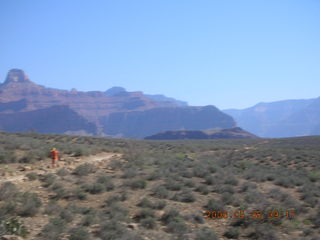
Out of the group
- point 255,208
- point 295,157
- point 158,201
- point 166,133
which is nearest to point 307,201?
point 255,208

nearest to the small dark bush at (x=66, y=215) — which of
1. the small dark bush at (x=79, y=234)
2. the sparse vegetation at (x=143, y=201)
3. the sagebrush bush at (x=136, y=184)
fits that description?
the sparse vegetation at (x=143, y=201)

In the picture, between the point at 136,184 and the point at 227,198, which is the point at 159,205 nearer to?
the point at 136,184

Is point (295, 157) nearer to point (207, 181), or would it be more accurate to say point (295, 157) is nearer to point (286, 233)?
point (207, 181)

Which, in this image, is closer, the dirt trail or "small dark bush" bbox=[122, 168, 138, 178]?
the dirt trail

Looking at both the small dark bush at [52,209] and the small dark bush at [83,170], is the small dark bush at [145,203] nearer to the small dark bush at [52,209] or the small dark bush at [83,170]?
the small dark bush at [52,209]

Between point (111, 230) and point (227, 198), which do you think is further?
point (227, 198)

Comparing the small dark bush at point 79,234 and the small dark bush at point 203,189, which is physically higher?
the small dark bush at point 79,234

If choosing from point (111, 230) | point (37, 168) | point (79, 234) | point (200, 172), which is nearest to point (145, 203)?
point (111, 230)

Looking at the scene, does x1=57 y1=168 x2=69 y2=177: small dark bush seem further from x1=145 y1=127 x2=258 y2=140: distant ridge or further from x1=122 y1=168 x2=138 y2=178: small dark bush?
x1=145 y1=127 x2=258 y2=140: distant ridge

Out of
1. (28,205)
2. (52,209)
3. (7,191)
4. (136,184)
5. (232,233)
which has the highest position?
(7,191)

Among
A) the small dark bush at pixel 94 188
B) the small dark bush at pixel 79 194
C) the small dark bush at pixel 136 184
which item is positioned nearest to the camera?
the small dark bush at pixel 79 194

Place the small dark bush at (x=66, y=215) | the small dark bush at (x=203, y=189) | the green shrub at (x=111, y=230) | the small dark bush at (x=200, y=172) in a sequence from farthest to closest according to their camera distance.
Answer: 1. the small dark bush at (x=200, y=172)
2. the small dark bush at (x=203, y=189)
3. the small dark bush at (x=66, y=215)
4. the green shrub at (x=111, y=230)

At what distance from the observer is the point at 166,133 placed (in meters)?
163

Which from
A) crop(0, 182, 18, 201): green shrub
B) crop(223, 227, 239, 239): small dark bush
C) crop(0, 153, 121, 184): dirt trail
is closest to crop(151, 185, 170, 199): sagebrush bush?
crop(223, 227, 239, 239): small dark bush
